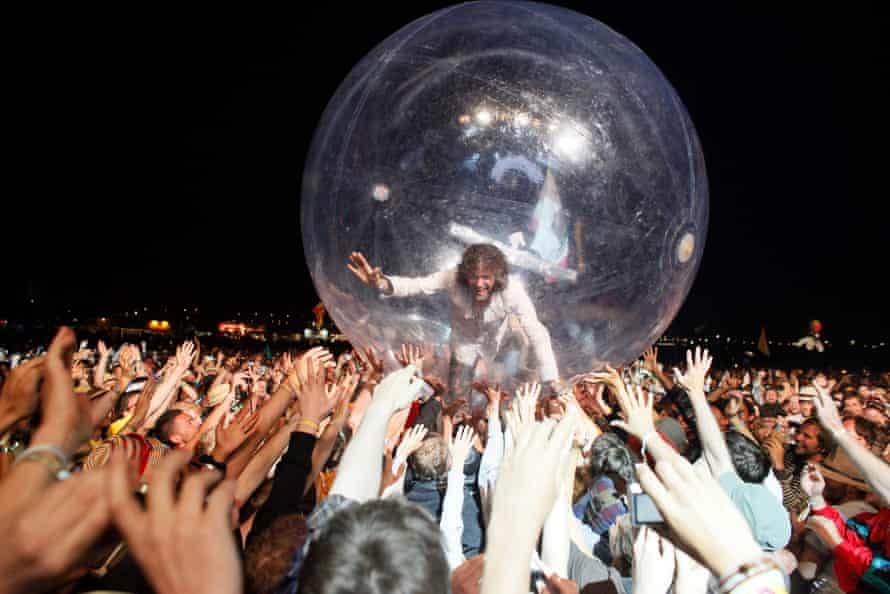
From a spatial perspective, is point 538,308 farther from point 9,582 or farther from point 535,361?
point 9,582

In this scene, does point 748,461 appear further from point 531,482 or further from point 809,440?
point 809,440

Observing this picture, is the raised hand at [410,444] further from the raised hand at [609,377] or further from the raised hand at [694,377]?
the raised hand at [694,377]

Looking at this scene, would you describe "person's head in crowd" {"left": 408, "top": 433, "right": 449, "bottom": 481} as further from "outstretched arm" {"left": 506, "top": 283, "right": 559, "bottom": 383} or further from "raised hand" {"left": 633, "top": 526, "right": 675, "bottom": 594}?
"raised hand" {"left": 633, "top": 526, "right": 675, "bottom": 594}

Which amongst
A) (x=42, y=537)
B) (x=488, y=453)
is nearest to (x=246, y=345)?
(x=488, y=453)

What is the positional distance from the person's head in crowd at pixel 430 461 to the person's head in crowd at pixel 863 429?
3364 mm

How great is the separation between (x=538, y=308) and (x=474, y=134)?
32.4 inches

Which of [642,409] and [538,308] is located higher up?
[538,308]

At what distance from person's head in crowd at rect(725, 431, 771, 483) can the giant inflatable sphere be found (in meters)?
0.70

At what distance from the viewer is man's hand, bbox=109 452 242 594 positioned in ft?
2.79

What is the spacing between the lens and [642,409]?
1910mm

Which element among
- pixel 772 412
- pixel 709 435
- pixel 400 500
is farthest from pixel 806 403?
pixel 400 500

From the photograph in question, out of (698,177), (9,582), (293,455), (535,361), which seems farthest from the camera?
(698,177)

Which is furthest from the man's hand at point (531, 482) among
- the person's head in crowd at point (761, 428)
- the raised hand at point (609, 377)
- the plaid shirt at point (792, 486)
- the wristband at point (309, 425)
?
the person's head in crowd at point (761, 428)

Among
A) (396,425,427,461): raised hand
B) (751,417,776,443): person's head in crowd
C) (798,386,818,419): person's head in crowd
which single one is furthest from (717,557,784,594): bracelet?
(798,386,818,419): person's head in crowd
